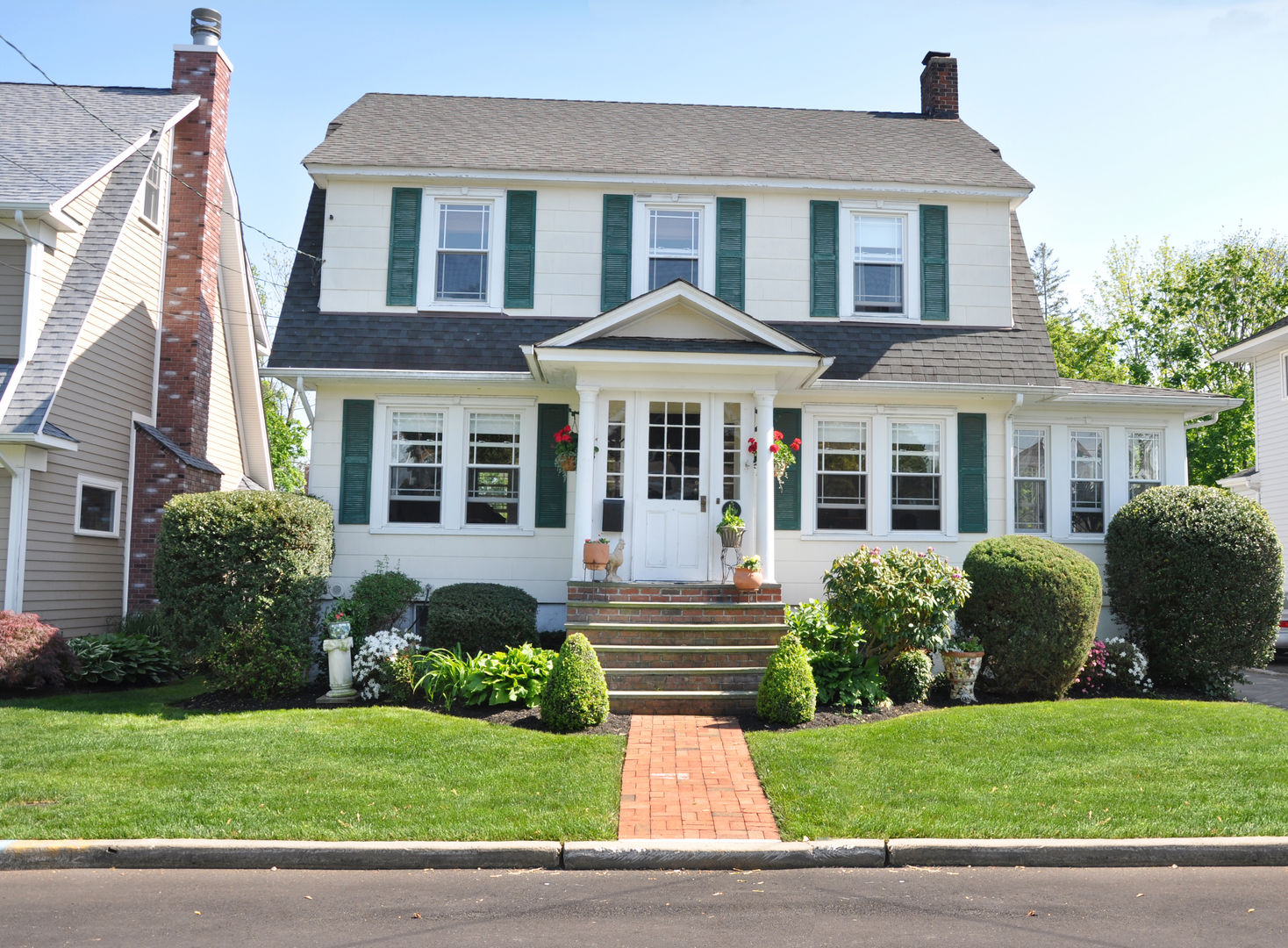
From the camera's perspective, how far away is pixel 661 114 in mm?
16000

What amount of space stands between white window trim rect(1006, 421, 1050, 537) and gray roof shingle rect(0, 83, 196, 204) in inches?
494

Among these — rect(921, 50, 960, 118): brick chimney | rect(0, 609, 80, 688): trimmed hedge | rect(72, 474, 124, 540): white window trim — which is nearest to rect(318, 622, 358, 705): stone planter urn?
rect(0, 609, 80, 688): trimmed hedge

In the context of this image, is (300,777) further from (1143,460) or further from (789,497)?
(1143,460)

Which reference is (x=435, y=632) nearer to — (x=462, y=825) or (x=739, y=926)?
(x=462, y=825)

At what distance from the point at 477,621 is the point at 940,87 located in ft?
38.4

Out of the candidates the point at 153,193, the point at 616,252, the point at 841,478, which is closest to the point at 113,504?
the point at 153,193

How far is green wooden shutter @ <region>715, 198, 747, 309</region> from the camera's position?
13562 millimetres

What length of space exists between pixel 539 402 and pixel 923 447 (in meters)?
5.11

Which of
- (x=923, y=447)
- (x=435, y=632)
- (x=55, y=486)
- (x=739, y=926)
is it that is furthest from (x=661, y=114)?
(x=739, y=926)

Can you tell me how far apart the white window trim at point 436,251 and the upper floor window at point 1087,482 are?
26.6 feet

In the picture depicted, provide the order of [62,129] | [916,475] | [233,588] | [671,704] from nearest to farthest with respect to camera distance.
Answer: [671,704] → [233,588] → [916,475] → [62,129]

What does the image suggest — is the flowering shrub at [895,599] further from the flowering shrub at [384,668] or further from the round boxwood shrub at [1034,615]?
the flowering shrub at [384,668]

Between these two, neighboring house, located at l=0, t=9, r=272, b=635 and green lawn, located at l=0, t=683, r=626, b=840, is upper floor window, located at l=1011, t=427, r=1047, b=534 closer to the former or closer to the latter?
green lawn, located at l=0, t=683, r=626, b=840

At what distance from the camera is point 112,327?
1425cm
